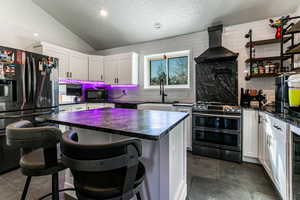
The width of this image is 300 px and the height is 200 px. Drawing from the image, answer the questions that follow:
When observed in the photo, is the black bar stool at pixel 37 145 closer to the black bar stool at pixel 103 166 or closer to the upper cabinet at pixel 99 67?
the black bar stool at pixel 103 166

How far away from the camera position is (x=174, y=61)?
3900mm

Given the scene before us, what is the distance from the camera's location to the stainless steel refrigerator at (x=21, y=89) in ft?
7.04

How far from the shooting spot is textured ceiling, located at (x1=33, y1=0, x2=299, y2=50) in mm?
2588

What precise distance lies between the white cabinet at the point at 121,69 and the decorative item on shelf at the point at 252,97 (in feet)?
8.76

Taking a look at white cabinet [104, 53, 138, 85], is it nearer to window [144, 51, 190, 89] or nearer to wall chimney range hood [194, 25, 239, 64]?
window [144, 51, 190, 89]

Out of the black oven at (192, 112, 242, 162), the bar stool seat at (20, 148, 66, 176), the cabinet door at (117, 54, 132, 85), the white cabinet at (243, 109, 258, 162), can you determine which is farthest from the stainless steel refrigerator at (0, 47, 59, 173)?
the white cabinet at (243, 109, 258, 162)

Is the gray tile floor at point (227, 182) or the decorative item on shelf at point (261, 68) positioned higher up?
the decorative item on shelf at point (261, 68)

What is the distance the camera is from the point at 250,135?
2.42 meters

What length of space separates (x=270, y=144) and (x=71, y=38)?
16.5 ft

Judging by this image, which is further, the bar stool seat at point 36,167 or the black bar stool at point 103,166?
the bar stool seat at point 36,167

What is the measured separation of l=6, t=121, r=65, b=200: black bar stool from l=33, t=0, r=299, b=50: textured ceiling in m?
2.80

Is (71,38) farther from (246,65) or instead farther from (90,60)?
(246,65)

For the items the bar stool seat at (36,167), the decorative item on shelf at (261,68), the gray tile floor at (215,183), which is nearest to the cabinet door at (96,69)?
the gray tile floor at (215,183)

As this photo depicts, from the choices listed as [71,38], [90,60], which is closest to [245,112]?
[90,60]
